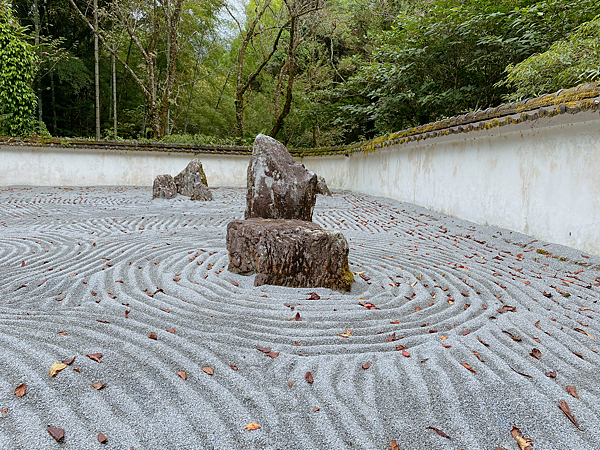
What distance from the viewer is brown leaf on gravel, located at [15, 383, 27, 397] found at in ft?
5.83

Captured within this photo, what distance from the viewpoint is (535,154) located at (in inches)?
226

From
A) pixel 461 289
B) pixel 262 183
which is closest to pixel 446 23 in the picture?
pixel 262 183

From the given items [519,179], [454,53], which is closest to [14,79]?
[454,53]

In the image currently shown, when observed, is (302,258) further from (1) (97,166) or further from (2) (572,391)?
(1) (97,166)

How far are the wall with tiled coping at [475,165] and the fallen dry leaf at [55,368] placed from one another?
5.38 m

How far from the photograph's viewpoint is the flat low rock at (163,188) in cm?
1031

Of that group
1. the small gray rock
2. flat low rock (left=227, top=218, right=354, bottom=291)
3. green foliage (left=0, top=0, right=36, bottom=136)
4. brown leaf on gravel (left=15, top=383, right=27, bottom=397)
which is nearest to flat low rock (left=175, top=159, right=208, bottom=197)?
the small gray rock

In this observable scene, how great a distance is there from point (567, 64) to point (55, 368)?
296 inches

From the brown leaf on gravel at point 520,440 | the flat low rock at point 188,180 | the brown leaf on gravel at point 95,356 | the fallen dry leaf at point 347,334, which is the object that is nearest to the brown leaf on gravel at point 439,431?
the brown leaf on gravel at point 520,440

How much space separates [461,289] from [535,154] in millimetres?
3208

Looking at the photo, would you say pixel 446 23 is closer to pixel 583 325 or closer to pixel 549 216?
pixel 549 216

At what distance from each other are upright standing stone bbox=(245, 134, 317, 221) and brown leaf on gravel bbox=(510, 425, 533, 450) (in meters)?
3.95

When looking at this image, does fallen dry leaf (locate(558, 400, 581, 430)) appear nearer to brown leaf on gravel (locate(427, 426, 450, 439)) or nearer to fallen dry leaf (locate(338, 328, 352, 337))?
brown leaf on gravel (locate(427, 426, 450, 439))

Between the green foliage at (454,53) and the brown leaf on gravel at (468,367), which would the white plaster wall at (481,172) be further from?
the brown leaf on gravel at (468,367)
